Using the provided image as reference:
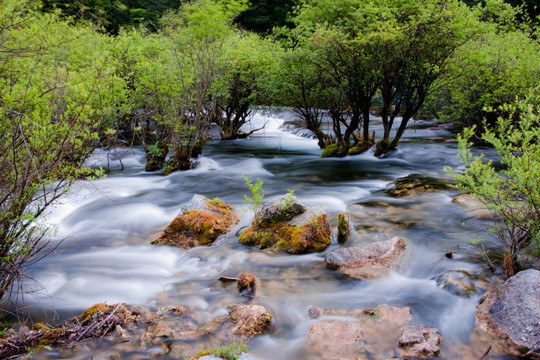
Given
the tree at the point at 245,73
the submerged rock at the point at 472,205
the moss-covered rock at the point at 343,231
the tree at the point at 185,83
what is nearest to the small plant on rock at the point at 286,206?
the moss-covered rock at the point at 343,231

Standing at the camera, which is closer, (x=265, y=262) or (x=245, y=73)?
(x=265, y=262)

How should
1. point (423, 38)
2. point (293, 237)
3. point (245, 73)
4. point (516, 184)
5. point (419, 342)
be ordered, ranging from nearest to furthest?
1. point (419, 342)
2. point (516, 184)
3. point (293, 237)
4. point (423, 38)
5. point (245, 73)

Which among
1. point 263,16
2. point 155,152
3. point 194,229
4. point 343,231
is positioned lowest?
point 343,231

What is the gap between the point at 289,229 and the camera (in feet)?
25.3

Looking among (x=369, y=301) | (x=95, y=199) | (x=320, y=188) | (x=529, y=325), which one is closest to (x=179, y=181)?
(x=95, y=199)

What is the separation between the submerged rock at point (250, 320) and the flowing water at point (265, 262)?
0.12 m

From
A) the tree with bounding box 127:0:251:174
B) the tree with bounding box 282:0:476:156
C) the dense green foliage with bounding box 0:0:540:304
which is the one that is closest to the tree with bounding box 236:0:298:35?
the dense green foliage with bounding box 0:0:540:304

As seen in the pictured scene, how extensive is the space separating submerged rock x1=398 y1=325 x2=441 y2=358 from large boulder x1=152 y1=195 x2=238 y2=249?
4417mm

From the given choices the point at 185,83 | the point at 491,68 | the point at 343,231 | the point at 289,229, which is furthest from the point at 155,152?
the point at 491,68

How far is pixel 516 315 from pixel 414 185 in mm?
7288

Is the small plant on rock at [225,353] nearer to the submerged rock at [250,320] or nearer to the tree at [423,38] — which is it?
the submerged rock at [250,320]

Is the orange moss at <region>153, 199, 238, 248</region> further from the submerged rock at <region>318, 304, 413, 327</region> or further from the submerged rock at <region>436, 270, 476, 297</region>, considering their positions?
the submerged rock at <region>436, 270, 476, 297</region>

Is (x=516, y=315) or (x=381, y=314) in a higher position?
(x=516, y=315)

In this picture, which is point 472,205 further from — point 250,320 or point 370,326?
point 250,320
